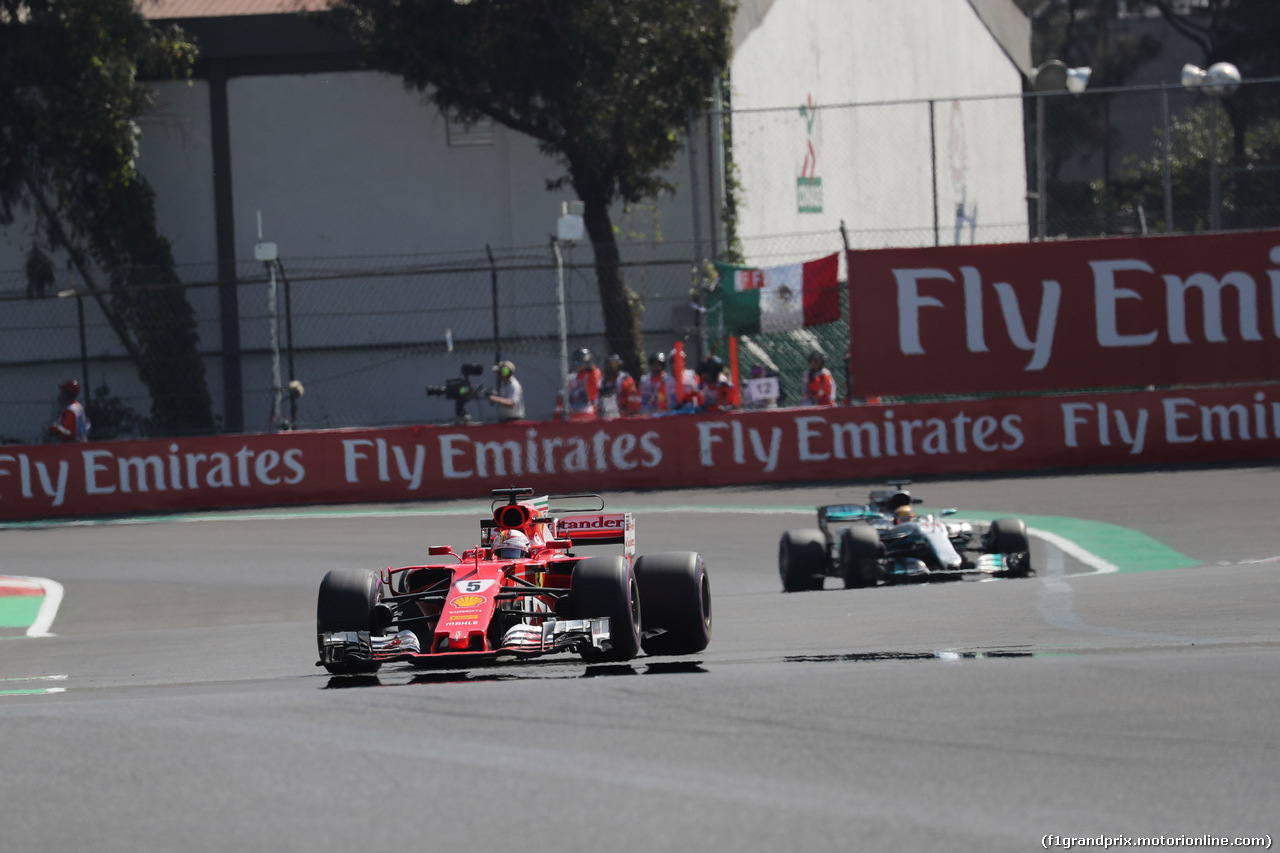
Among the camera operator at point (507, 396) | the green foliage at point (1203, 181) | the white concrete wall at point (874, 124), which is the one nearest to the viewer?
the camera operator at point (507, 396)

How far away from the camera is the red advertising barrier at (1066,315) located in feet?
67.5

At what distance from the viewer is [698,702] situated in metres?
6.35

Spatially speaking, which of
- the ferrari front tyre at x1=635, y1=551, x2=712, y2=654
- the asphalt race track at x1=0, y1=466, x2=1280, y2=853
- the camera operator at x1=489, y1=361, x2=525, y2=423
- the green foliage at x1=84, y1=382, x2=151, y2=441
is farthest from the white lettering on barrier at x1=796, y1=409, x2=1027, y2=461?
the green foliage at x1=84, y1=382, x2=151, y2=441

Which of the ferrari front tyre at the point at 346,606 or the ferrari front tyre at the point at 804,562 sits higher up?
the ferrari front tyre at the point at 346,606

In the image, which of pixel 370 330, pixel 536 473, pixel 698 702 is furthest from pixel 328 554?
pixel 370 330

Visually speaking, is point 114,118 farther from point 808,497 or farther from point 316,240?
point 808,497

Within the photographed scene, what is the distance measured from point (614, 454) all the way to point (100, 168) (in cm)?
1098

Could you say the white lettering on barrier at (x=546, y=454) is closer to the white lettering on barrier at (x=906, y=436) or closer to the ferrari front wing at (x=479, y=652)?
the white lettering on barrier at (x=906, y=436)

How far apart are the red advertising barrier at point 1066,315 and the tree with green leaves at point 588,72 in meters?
4.52

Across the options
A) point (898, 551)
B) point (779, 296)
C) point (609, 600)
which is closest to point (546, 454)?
point (779, 296)

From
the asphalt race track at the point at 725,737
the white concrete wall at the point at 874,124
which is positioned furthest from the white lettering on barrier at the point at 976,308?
the asphalt race track at the point at 725,737

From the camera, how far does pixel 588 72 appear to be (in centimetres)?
2386

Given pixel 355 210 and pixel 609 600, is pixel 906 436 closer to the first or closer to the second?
pixel 355 210

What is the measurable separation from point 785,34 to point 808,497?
1328 centimetres
